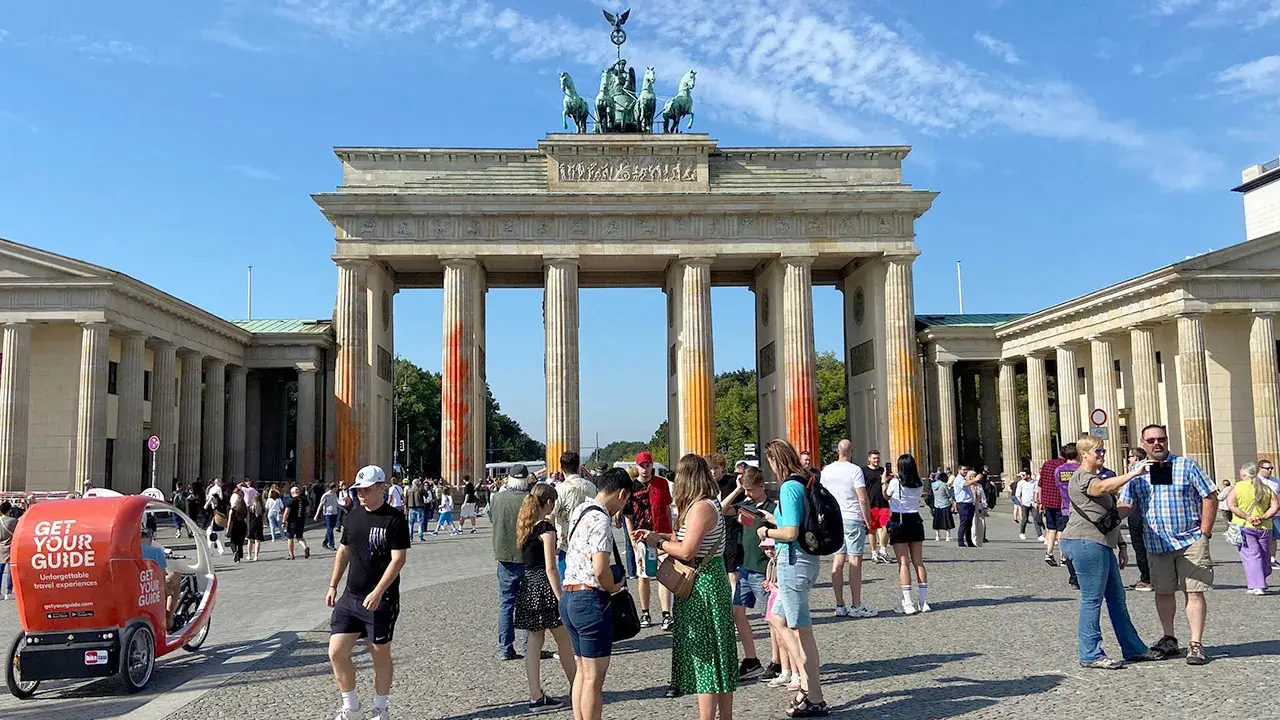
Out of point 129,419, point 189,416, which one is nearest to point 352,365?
point 189,416

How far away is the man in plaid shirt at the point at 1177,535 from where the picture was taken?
27.5 feet

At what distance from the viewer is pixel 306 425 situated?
47.4 m

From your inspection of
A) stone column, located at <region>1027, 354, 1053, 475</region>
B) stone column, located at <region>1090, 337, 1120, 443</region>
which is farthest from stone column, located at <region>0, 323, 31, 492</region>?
stone column, located at <region>1027, 354, 1053, 475</region>

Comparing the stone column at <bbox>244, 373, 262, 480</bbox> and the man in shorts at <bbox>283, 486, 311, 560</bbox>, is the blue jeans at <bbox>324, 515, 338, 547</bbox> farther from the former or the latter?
the stone column at <bbox>244, 373, 262, 480</bbox>

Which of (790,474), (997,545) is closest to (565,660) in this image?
(790,474)

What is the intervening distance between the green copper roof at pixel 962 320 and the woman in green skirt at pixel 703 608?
46096 mm

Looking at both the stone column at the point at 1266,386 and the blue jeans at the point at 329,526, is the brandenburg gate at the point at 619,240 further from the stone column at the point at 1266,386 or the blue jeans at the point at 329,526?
the blue jeans at the point at 329,526

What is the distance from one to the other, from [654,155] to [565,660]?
131ft

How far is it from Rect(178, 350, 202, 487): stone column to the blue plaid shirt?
41.4 meters

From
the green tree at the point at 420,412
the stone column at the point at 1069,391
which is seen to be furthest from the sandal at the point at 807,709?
the green tree at the point at 420,412

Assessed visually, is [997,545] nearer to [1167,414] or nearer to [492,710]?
[492,710]

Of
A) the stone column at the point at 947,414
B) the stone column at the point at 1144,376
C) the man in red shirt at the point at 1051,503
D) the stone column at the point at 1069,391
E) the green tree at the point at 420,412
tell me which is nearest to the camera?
the man in red shirt at the point at 1051,503

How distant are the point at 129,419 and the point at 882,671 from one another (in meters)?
35.2

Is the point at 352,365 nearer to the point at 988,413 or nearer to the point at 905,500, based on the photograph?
the point at 988,413
